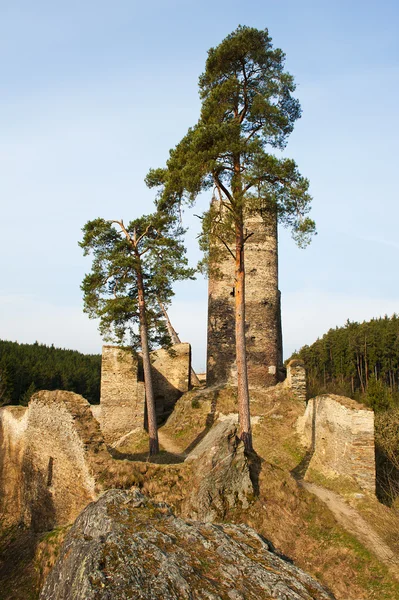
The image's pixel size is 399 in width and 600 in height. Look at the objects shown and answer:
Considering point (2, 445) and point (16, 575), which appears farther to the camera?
point (2, 445)

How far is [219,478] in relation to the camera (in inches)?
503

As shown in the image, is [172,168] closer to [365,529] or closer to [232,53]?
[232,53]

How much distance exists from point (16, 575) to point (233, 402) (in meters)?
12.6

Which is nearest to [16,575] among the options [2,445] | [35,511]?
[35,511]

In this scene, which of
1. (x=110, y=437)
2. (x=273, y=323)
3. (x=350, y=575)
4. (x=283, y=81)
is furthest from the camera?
(x=273, y=323)

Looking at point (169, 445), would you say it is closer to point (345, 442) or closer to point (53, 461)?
point (345, 442)

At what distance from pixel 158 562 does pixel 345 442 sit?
9.93 m

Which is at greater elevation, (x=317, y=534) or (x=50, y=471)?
(x=50, y=471)

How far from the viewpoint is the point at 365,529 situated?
12922mm

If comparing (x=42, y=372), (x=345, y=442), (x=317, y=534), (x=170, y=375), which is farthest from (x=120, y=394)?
(x=42, y=372)

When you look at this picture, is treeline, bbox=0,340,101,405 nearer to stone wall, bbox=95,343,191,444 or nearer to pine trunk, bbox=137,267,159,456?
stone wall, bbox=95,343,191,444

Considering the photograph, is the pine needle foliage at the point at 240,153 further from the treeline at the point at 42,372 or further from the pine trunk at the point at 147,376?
the treeline at the point at 42,372

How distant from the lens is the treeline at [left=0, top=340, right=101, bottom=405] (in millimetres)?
40156

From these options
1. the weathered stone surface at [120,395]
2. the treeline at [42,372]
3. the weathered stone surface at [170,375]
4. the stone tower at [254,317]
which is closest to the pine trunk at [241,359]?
the weathered stone surface at [120,395]
